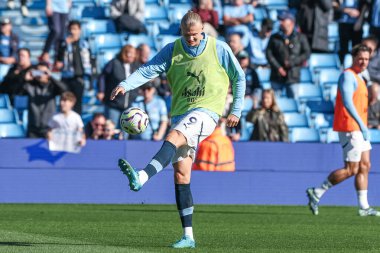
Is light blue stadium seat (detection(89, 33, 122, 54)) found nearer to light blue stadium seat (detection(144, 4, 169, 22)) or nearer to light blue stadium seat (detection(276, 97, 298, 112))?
light blue stadium seat (detection(144, 4, 169, 22))

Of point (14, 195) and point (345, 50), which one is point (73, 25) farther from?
point (345, 50)

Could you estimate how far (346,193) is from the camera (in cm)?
1877

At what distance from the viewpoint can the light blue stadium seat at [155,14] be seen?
75.1 ft

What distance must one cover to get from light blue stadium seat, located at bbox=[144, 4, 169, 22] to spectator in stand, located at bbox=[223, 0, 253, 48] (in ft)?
4.75

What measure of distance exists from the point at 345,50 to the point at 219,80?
502 inches

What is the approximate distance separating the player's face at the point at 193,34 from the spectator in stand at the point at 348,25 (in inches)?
493

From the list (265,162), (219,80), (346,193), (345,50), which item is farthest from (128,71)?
(219,80)

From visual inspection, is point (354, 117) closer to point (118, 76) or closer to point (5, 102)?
point (118, 76)

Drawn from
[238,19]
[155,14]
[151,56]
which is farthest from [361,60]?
[155,14]

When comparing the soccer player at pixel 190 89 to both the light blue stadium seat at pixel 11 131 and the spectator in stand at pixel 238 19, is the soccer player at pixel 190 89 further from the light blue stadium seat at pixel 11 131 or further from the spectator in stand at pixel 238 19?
the spectator in stand at pixel 238 19

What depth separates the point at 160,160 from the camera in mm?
10016

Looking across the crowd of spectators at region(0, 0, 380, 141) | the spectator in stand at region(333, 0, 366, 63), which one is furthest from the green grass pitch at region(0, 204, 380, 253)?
the spectator in stand at region(333, 0, 366, 63)

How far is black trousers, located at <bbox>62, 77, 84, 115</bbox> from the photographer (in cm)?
1921

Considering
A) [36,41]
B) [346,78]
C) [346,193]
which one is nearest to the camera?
[346,78]
